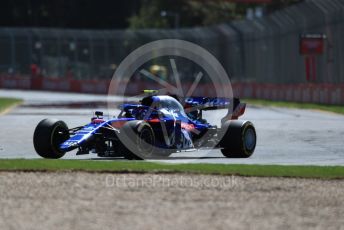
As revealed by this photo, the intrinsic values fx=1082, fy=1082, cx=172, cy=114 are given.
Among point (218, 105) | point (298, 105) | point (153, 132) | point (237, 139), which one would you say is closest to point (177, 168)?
point (153, 132)

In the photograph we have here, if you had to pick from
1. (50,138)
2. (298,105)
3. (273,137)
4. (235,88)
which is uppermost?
(235,88)

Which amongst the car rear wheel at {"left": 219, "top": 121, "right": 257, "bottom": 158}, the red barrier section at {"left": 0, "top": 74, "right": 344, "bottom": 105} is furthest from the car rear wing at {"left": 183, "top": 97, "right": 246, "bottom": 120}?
the red barrier section at {"left": 0, "top": 74, "right": 344, "bottom": 105}

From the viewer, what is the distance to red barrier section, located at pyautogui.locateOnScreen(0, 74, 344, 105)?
148ft

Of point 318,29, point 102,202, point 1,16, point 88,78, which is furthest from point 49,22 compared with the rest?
point 102,202

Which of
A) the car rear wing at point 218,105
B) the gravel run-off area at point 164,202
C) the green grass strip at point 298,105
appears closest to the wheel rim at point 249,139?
the car rear wing at point 218,105

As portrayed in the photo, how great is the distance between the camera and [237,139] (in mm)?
19672

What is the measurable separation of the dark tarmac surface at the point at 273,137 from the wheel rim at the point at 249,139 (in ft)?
0.67

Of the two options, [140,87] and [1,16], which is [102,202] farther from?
[1,16]

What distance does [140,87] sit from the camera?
6581 centimetres

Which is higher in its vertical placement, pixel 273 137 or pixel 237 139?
pixel 237 139

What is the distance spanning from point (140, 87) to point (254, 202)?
2083 inches

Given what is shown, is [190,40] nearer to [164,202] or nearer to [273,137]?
[273,137]

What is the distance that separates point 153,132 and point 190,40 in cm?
4941

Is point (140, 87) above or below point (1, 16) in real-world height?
below
